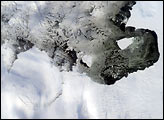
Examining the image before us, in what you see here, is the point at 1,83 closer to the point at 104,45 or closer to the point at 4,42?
the point at 4,42

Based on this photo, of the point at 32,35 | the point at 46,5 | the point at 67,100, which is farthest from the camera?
the point at 67,100

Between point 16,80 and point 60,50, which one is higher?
point 60,50

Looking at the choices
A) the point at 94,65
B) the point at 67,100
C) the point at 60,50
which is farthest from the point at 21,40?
the point at 67,100

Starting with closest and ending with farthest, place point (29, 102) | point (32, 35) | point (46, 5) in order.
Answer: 1. point (46, 5)
2. point (32, 35)
3. point (29, 102)

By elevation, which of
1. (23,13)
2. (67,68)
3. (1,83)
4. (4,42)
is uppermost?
(23,13)

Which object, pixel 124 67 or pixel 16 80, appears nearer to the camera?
pixel 124 67

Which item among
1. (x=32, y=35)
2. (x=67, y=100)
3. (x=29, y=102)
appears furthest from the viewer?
(x=67, y=100)

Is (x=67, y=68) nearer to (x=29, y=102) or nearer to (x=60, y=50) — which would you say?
(x=60, y=50)

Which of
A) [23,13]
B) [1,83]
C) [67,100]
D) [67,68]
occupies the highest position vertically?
[23,13]

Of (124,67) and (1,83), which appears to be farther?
(1,83)

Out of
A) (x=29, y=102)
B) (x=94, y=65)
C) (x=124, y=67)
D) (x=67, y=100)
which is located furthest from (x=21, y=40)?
(x=67, y=100)
